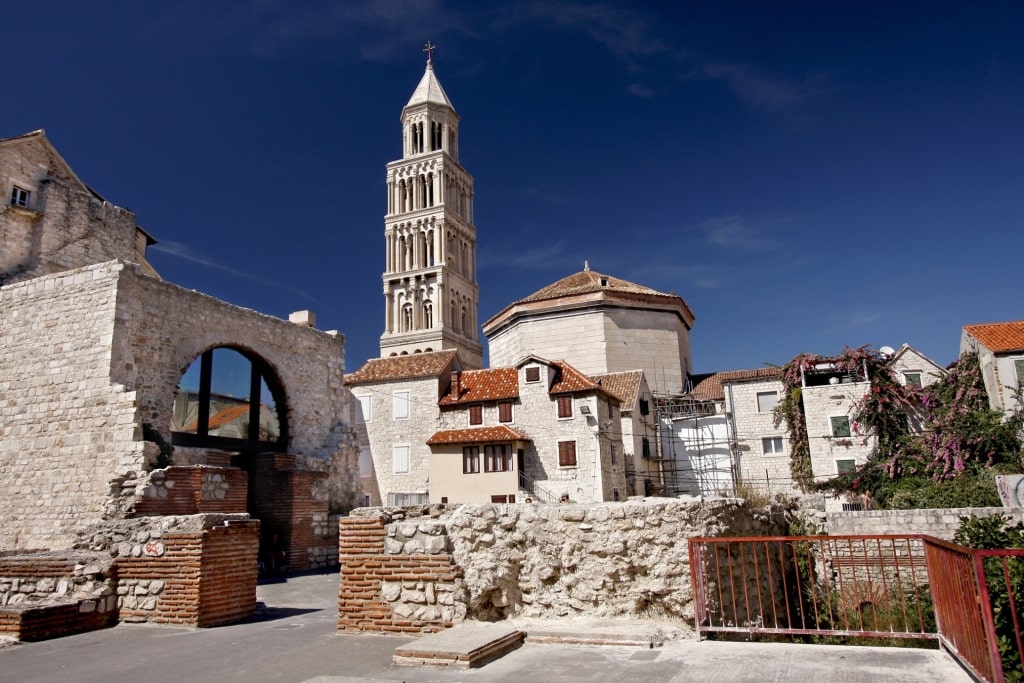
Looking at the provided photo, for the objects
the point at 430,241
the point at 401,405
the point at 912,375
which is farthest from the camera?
the point at 430,241

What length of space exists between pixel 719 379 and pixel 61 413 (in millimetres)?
30145

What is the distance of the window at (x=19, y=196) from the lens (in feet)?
65.3

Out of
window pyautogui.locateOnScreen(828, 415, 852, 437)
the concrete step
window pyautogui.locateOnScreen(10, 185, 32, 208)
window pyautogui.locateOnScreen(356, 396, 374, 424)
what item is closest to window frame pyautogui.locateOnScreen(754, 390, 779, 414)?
window pyautogui.locateOnScreen(828, 415, 852, 437)

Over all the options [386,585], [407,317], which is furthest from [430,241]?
[386,585]

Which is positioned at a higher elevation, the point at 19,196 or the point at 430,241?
the point at 430,241

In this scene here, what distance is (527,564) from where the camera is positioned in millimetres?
7379

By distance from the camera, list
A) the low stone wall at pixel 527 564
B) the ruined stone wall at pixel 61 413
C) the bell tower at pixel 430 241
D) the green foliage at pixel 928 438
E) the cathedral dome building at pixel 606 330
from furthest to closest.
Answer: the bell tower at pixel 430 241, the cathedral dome building at pixel 606 330, the green foliage at pixel 928 438, the ruined stone wall at pixel 61 413, the low stone wall at pixel 527 564

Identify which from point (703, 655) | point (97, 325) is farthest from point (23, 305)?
point (703, 655)

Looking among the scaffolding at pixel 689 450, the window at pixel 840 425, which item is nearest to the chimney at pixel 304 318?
the scaffolding at pixel 689 450

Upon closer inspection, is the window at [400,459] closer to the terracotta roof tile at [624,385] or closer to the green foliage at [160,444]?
the terracotta roof tile at [624,385]

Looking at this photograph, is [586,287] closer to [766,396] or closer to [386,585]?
[766,396]

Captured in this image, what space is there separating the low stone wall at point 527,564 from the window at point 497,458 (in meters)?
19.0

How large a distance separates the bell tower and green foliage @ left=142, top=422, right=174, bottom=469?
143 ft

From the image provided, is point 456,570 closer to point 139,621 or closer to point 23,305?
point 139,621
